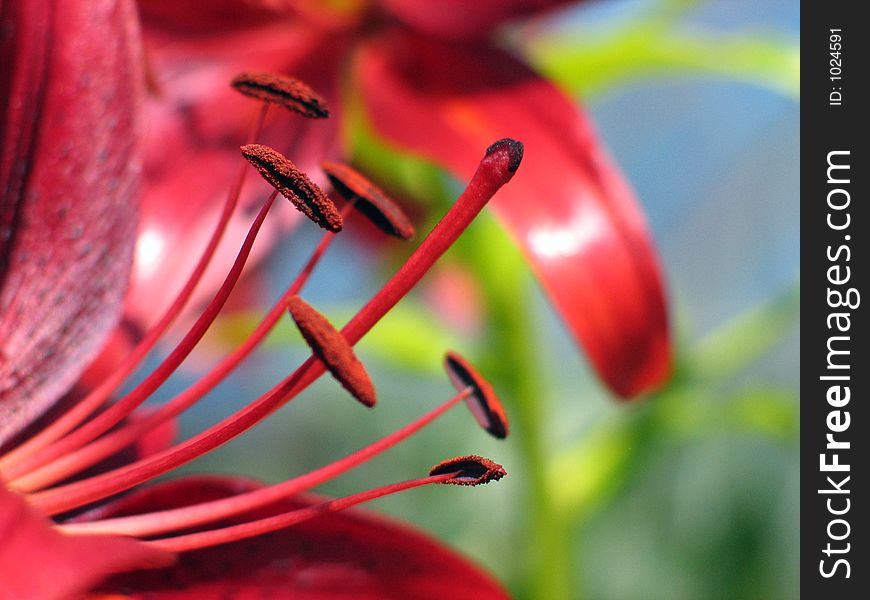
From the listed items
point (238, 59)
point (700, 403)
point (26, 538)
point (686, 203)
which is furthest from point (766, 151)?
point (26, 538)

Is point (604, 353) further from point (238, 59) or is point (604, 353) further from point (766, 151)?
point (766, 151)

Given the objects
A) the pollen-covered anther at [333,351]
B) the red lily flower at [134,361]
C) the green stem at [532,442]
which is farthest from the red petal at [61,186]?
the green stem at [532,442]

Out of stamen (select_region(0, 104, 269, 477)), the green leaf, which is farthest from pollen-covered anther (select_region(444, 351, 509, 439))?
the green leaf

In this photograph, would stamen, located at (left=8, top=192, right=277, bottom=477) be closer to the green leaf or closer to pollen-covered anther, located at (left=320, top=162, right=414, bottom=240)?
pollen-covered anther, located at (left=320, top=162, right=414, bottom=240)

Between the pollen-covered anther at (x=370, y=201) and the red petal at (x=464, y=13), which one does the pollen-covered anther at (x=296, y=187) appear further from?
the red petal at (x=464, y=13)

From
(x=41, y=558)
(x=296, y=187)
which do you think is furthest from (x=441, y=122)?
(x=41, y=558)
